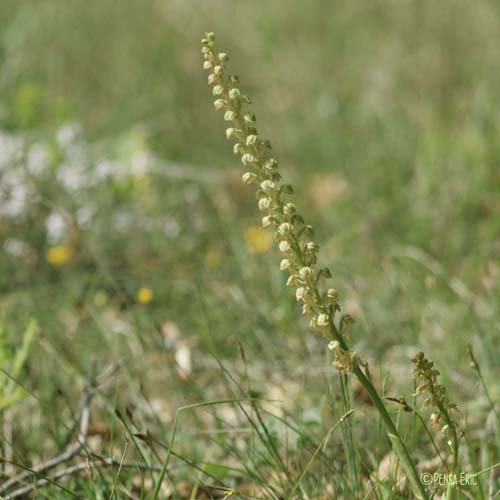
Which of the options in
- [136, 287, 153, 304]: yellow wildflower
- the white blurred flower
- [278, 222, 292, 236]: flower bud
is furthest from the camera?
the white blurred flower

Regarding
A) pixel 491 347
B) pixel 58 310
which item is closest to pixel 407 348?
pixel 491 347

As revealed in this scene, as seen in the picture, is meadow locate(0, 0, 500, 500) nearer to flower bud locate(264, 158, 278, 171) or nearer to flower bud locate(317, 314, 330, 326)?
flower bud locate(317, 314, 330, 326)

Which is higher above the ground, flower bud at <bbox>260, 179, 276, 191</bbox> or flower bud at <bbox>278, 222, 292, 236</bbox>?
flower bud at <bbox>260, 179, 276, 191</bbox>

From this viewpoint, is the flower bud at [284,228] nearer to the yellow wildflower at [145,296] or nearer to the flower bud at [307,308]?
the flower bud at [307,308]

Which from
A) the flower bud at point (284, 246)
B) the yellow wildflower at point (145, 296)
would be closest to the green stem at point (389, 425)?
the flower bud at point (284, 246)

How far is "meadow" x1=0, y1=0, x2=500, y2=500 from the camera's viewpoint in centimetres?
180

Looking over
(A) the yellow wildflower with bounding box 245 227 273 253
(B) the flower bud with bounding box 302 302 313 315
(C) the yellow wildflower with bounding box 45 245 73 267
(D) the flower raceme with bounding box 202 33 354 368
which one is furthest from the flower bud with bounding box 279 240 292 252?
(C) the yellow wildflower with bounding box 45 245 73 267

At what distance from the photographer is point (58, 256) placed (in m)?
3.12

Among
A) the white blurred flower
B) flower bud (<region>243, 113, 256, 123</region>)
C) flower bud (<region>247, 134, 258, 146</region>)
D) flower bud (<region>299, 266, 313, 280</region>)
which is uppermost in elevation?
the white blurred flower

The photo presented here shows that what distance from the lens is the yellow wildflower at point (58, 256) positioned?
10.2ft

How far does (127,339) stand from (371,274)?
977mm

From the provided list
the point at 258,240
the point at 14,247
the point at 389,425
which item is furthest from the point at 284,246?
the point at 14,247

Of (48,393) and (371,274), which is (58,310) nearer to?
(48,393)

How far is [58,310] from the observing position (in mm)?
2869
